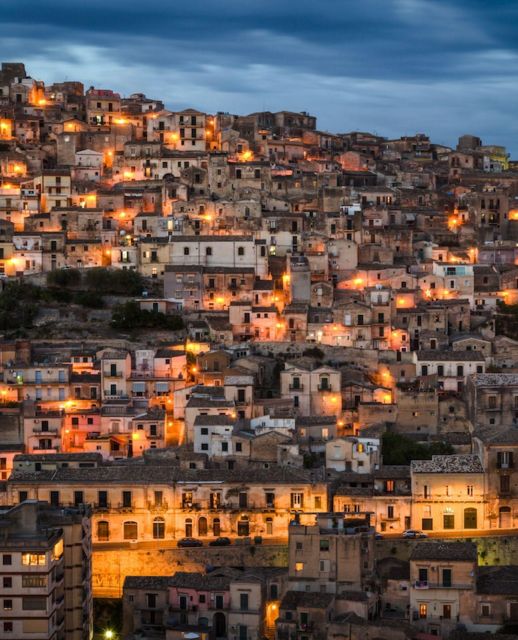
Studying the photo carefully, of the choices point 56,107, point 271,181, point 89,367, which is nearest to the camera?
point 89,367

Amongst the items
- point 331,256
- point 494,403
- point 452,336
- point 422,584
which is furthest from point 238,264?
point 422,584

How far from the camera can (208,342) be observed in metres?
51.8

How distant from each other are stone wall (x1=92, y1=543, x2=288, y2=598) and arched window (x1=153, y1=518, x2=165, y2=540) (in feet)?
2.71

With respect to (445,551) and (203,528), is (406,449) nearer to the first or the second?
(203,528)

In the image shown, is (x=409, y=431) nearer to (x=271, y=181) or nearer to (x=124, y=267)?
(x=124, y=267)

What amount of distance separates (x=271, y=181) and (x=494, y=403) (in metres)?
19.7

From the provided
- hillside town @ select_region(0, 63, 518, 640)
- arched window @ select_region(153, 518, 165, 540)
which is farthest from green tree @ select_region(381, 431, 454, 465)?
arched window @ select_region(153, 518, 165, 540)

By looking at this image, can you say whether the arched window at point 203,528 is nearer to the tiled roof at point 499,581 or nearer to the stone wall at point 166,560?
the stone wall at point 166,560

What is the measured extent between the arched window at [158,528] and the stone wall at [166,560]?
2.71 ft

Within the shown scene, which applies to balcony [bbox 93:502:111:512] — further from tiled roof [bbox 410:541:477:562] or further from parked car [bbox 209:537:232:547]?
tiled roof [bbox 410:541:477:562]

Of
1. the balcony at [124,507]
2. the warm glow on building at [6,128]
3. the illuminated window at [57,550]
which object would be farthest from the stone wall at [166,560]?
the warm glow on building at [6,128]

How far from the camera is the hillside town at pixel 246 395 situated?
37.2 metres

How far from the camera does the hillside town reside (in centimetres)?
3722

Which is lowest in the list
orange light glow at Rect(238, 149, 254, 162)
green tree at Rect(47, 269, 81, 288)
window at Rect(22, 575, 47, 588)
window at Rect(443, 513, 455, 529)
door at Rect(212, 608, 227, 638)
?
door at Rect(212, 608, 227, 638)
